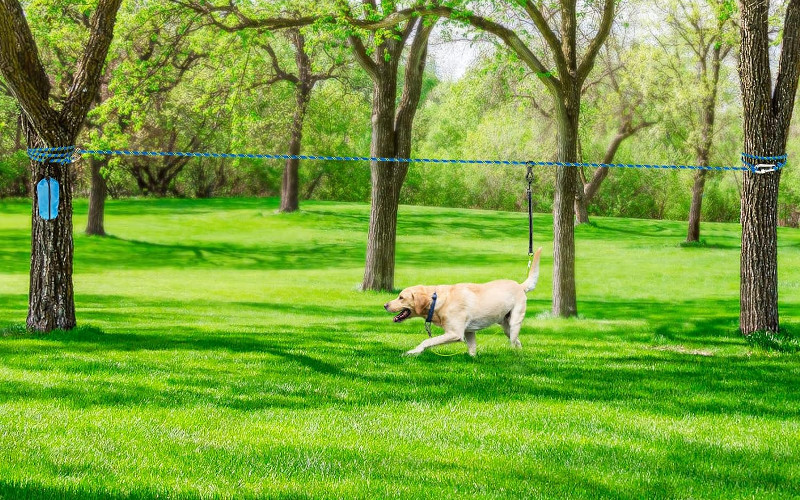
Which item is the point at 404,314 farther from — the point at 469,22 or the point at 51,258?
the point at 469,22

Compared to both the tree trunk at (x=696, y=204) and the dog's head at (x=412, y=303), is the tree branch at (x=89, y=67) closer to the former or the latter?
the dog's head at (x=412, y=303)

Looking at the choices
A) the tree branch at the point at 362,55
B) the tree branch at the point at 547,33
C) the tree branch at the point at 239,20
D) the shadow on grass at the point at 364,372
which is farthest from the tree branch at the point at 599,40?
the tree branch at the point at 362,55

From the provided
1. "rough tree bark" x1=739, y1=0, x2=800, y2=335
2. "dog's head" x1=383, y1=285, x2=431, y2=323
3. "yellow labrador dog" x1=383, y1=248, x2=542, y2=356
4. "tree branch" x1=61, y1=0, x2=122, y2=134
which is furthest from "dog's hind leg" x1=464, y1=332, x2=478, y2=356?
"tree branch" x1=61, y1=0, x2=122, y2=134

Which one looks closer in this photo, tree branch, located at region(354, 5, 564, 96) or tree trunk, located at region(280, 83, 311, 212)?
tree branch, located at region(354, 5, 564, 96)

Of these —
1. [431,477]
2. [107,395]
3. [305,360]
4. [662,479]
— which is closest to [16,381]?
[107,395]

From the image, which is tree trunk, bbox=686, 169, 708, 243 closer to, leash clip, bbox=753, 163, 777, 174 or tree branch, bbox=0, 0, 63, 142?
leash clip, bbox=753, 163, 777, 174

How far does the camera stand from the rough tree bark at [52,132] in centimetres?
1060

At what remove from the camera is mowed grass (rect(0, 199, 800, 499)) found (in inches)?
210

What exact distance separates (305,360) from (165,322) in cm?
514

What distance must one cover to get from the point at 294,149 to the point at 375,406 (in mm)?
35687

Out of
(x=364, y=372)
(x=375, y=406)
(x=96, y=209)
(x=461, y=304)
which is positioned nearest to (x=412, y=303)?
(x=461, y=304)

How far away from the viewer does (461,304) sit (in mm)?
8781

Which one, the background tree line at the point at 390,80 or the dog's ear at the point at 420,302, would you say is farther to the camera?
the background tree line at the point at 390,80

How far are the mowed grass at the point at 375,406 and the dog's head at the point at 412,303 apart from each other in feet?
2.28
